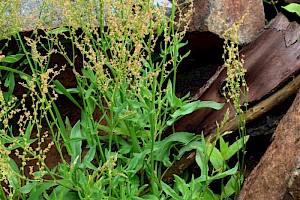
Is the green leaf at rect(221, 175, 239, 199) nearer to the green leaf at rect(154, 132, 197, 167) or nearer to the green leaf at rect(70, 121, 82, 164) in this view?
the green leaf at rect(154, 132, 197, 167)

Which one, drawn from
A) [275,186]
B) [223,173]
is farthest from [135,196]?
[275,186]

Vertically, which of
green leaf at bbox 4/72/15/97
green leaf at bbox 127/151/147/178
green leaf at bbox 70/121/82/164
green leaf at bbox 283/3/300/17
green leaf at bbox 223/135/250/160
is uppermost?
green leaf at bbox 283/3/300/17

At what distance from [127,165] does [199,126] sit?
21.3 inches

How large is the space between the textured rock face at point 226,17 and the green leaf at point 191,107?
0.55 metres

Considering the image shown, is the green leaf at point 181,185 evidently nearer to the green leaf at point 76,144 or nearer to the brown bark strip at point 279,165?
the brown bark strip at point 279,165

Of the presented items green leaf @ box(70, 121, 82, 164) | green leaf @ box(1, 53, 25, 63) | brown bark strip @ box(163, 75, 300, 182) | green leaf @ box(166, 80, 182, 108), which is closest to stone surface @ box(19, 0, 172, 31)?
green leaf @ box(1, 53, 25, 63)

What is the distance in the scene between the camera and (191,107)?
299cm

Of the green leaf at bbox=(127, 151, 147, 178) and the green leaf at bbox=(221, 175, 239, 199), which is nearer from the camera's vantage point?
the green leaf at bbox=(127, 151, 147, 178)

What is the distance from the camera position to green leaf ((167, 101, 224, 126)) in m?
2.93

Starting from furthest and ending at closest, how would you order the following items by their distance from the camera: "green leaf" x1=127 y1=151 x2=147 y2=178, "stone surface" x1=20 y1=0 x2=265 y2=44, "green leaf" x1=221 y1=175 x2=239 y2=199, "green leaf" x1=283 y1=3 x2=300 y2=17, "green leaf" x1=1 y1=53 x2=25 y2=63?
"stone surface" x1=20 y1=0 x2=265 y2=44
"green leaf" x1=283 y1=3 x2=300 y2=17
"green leaf" x1=1 y1=53 x2=25 y2=63
"green leaf" x1=221 y1=175 x2=239 y2=199
"green leaf" x1=127 y1=151 x2=147 y2=178

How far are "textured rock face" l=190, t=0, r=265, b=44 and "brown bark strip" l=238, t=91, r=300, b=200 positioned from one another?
0.82 m

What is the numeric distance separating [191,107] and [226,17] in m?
0.77

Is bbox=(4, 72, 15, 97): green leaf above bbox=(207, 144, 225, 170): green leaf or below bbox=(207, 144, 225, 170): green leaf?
above

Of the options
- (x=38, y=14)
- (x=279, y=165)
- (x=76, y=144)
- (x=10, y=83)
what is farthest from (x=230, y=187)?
(x=38, y=14)
